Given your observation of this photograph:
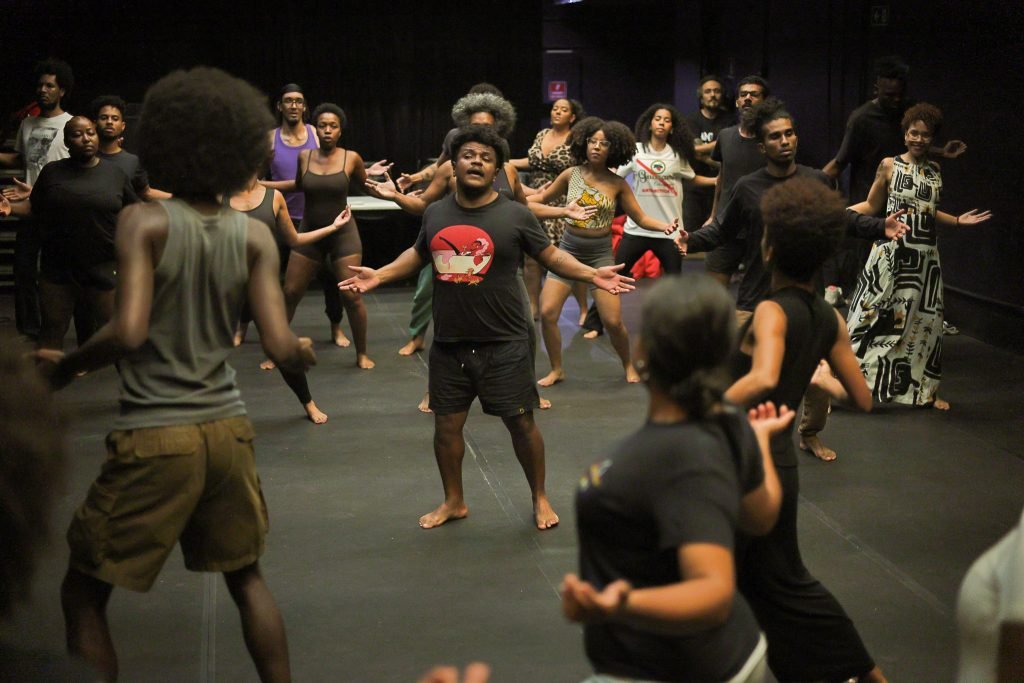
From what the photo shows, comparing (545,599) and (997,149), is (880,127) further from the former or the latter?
(545,599)

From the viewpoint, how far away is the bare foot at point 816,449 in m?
6.04

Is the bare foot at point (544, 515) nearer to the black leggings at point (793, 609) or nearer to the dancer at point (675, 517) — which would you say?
the black leggings at point (793, 609)

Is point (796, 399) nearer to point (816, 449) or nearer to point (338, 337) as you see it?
point (816, 449)

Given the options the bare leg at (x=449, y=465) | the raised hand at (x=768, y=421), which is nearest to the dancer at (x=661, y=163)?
the bare leg at (x=449, y=465)

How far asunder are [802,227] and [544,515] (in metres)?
2.22

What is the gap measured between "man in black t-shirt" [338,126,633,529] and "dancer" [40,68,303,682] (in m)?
1.81

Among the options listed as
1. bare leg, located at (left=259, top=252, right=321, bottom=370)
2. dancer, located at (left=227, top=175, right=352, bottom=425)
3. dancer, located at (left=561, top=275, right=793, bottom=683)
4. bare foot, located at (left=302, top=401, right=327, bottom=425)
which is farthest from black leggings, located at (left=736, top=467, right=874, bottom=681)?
bare leg, located at (left=259, top=252, right=321, bottom=370)

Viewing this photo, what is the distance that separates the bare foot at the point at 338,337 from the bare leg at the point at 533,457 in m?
4.22

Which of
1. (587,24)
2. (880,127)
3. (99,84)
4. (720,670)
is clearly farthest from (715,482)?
(587,24)

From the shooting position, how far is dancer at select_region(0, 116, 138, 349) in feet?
21.7

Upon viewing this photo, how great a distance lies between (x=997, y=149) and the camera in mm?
8562

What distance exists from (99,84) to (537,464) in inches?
399

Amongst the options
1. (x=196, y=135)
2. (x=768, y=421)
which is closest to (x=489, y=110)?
(x=196, y=135)

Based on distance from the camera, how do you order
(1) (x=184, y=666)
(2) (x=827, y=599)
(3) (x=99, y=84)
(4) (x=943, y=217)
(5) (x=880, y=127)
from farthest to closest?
(3) (x=99, y=84), (5) (x=880, y=127), (4) (x=943, y=217), (1) (x=184, y=666), (2) (x=827, y=599)
